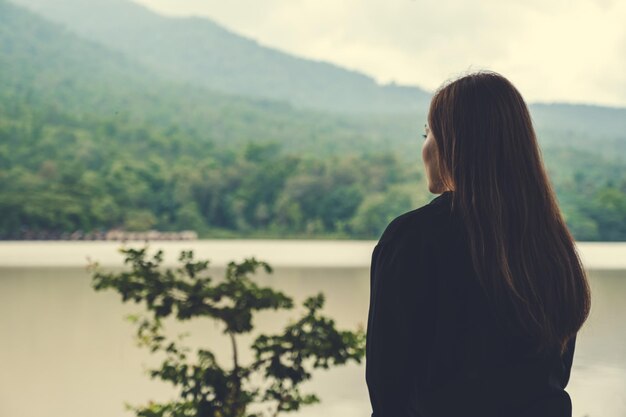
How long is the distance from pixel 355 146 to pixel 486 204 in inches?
1305

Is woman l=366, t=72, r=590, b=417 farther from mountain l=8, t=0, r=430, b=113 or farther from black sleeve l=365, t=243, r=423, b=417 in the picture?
mountain l=8, t=0, r=430, b=113

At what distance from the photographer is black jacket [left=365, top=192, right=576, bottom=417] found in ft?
2.47

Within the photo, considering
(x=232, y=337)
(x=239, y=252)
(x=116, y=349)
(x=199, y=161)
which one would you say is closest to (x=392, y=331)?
(x=232, y=337)

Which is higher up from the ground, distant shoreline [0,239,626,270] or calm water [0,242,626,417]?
distant shoreline [0,239,626,270]

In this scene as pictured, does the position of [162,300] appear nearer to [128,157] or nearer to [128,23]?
[128,157]

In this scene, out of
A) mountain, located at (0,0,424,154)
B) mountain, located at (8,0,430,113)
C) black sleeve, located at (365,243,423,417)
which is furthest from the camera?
mountain, located at (8,0,430,113)

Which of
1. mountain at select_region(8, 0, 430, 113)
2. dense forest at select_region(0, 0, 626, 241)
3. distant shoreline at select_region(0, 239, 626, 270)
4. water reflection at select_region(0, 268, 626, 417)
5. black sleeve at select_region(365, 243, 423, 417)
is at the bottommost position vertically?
water reflection at select_region(0, 268, 626, 417)

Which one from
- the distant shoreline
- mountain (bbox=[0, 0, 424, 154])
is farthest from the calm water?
mountain (bbox=[0, 0, 424, 154])

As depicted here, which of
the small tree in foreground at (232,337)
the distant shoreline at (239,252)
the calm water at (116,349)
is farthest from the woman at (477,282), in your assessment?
the distant shoreline at (239,252)

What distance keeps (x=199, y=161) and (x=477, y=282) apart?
3029 centimetres

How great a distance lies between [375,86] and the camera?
1813 inches

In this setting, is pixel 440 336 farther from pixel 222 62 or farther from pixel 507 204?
pixel 222 62

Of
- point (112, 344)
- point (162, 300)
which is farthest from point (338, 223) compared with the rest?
point (162, 300)

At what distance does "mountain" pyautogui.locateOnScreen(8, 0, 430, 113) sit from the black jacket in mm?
41516
